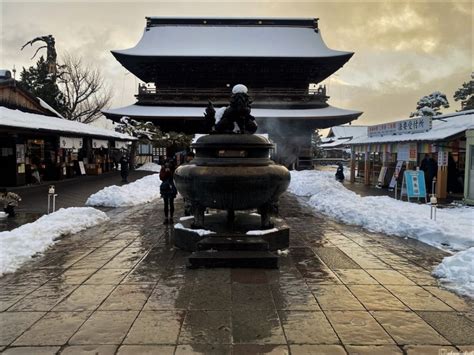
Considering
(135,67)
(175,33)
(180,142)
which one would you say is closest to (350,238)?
(180,142)

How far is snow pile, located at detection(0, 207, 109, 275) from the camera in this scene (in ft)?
19.4

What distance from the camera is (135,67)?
32281 mm

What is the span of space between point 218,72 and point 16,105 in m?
15.9

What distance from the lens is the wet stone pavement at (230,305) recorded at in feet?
11.2

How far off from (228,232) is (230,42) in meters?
31.0

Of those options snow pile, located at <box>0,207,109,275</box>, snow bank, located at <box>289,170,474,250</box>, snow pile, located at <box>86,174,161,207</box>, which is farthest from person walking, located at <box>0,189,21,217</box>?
snow bank, located at <box>289,170,474,250</box>

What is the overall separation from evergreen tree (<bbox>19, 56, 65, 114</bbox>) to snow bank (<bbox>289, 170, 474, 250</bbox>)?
1077 inches

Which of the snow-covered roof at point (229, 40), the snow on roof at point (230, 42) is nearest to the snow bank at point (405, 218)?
the snow-covered roof at point (229, 40)

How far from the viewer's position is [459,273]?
204 inches

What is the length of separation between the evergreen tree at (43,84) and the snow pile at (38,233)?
26.7 m

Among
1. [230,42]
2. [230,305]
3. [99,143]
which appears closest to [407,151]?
[230,305]

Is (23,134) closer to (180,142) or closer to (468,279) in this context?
(180,142)

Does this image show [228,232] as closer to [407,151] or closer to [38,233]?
[38,233]

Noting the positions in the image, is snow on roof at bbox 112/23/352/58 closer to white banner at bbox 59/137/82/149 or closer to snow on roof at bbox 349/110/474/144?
white banner at bbox 59/137/82/149
